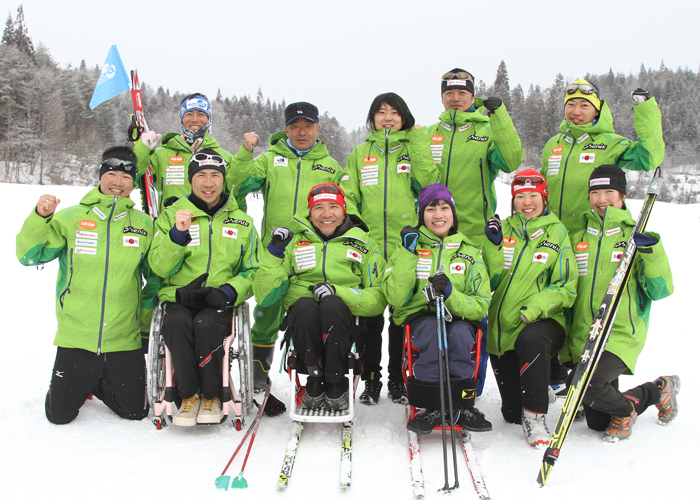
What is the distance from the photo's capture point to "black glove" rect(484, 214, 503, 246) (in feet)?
12.0

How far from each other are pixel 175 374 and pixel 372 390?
154cm

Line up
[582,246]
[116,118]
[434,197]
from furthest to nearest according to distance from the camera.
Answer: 1. [116,118]
2. [582,246]
3. [434,197]

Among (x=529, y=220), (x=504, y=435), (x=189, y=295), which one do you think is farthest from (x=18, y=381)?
(x=529, y=220)

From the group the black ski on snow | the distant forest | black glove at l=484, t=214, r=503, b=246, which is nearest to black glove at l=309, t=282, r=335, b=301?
black glove at l=484, t=214, r=503, b=246

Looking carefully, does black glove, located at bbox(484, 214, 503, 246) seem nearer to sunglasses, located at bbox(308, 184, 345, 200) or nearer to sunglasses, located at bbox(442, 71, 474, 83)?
sunglasses, located at bbox(308, 184, 345, 200)

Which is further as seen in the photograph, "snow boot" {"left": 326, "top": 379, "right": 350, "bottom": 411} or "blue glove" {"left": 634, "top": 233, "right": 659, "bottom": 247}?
"snow boot" {"left": 326, "top": 379, "right": 350, "bottom": 411}

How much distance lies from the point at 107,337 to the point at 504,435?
9.28 ft

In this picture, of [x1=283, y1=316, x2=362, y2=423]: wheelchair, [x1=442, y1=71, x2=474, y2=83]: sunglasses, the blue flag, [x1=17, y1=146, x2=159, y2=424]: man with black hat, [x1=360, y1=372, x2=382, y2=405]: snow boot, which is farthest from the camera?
the blue flag

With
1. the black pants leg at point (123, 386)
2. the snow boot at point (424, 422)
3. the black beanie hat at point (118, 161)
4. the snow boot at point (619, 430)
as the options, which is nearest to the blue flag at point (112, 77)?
the black beanie hat at point (118, 161)

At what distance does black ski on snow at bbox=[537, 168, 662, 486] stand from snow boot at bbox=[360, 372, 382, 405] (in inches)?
56.1

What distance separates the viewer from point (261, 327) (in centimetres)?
411

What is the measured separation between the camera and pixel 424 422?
3236mm

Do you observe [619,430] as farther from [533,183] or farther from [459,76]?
[459,76]

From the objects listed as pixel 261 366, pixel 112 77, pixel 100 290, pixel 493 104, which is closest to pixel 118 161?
pixel 100 290
